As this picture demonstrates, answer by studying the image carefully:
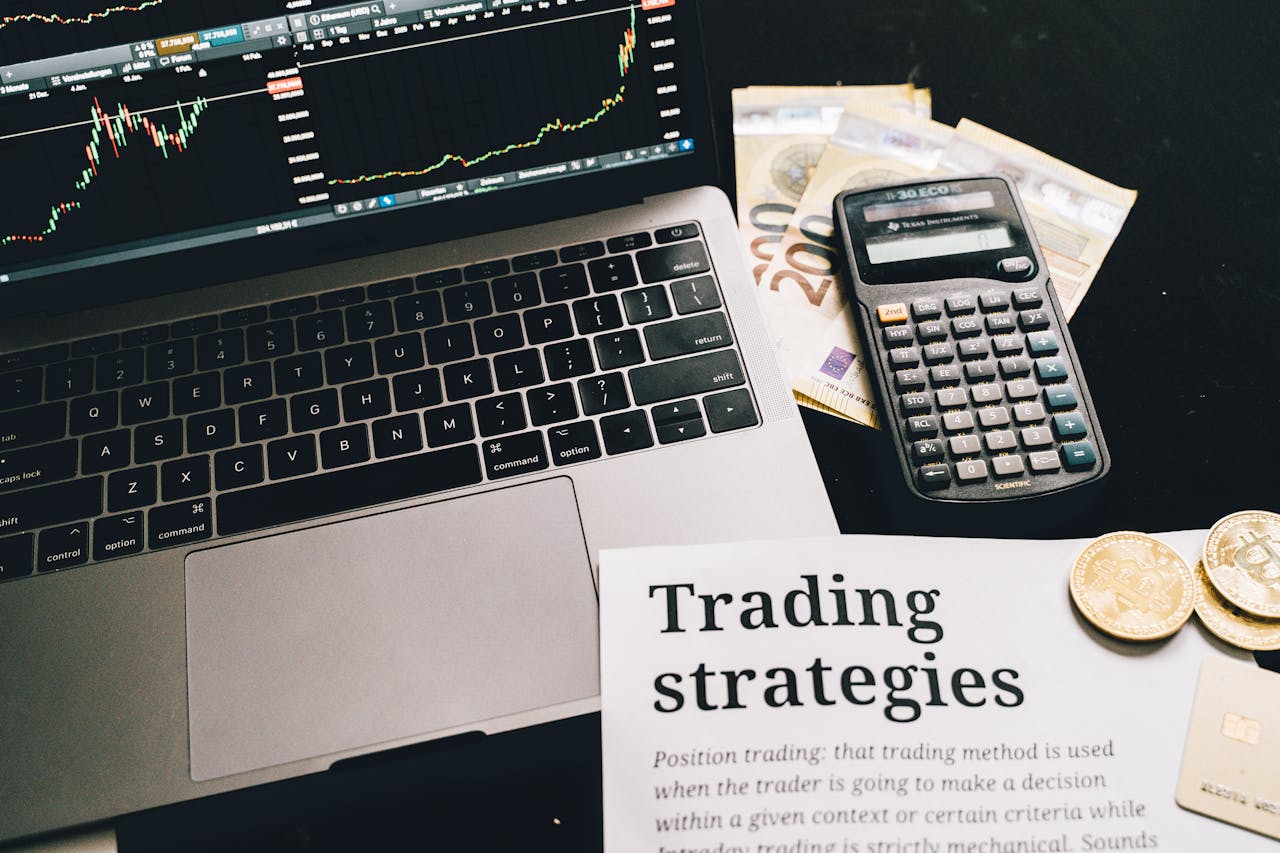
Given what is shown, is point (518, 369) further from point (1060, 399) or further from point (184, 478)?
point (1060, 399)

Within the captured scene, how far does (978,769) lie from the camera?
1.61 feet

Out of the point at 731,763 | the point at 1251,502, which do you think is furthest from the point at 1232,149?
the point at 731,763

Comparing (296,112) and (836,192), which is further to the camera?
(836,192)

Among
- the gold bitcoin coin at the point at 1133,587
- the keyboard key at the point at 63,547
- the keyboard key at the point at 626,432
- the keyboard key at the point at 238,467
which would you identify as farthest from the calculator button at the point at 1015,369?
the keyboard key at the point at 63,547

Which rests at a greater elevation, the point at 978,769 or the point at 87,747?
the point at 87,747

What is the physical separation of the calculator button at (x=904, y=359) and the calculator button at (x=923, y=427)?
4 cm

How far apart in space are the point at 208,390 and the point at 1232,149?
0.74 metres

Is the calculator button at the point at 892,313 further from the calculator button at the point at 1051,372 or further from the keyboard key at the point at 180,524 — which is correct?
the keyboard key at the point at 180,524

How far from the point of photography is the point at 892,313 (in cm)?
61

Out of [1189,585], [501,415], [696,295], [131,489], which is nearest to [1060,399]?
[1189,585]

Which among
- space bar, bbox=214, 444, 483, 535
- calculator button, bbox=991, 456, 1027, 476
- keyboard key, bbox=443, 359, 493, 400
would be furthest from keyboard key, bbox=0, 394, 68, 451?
calculator button, bbox=991, 456, 1027, 476

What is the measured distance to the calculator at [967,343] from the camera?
1.82 ft

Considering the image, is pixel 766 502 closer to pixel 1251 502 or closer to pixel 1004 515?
pixel 1004 515

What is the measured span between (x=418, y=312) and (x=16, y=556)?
0.89ft
